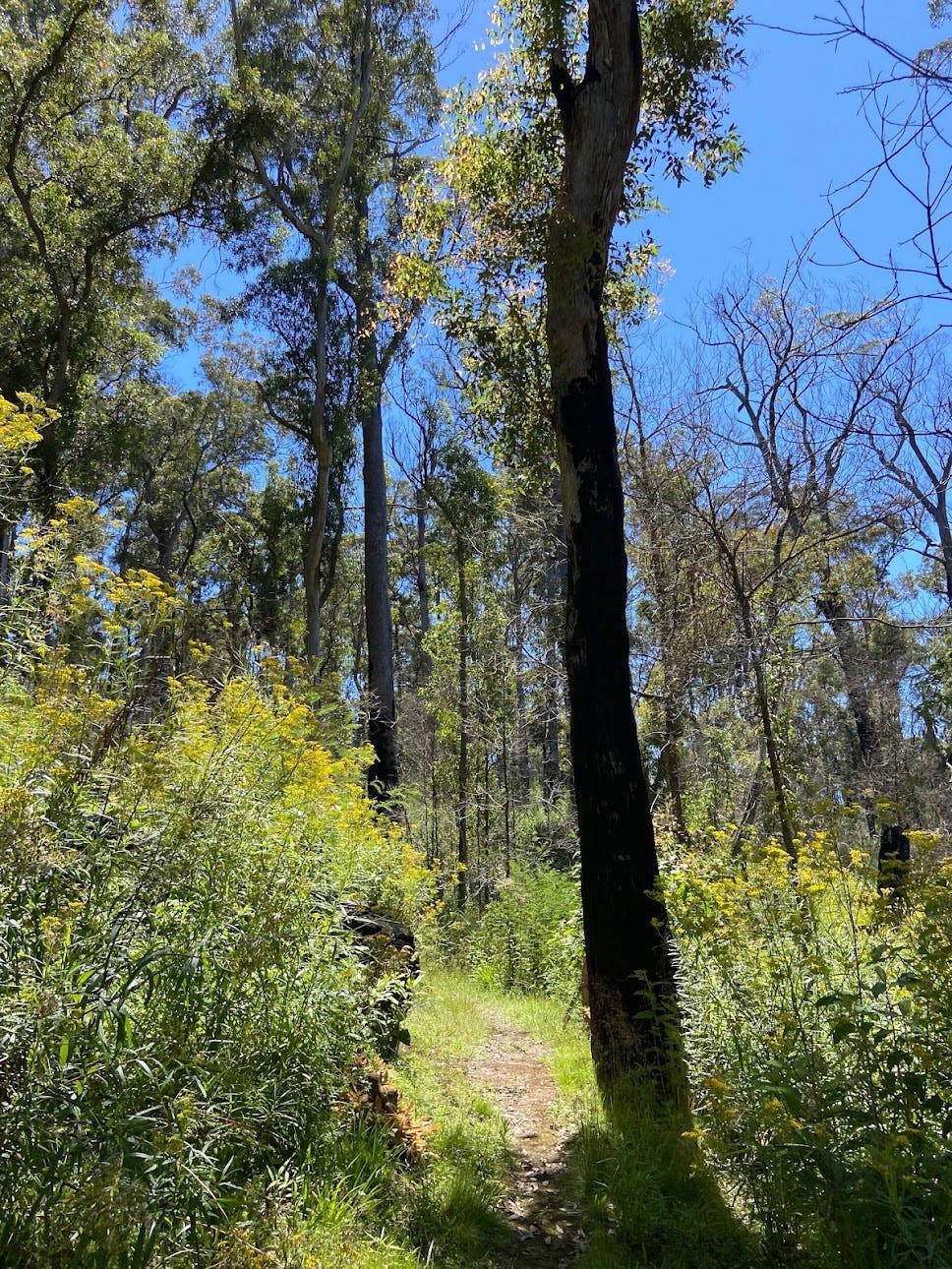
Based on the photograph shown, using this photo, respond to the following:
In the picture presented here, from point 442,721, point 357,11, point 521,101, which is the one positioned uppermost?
point 357,11

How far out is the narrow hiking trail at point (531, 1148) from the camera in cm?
305

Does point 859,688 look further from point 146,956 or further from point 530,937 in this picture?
point 146,956

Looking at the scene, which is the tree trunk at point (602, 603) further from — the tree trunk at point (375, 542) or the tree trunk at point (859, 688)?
the tree trunk at point (859, 688)

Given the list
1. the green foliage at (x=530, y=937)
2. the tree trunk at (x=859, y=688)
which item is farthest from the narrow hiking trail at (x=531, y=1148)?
the tree trunk at (x=859, y=688)

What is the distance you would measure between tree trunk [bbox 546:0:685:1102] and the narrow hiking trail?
0.53 meters

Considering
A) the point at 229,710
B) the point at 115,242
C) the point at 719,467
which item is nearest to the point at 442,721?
the point at 719,467

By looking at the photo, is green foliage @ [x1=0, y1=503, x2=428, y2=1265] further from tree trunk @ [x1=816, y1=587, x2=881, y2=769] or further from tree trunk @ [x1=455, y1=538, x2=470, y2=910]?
tree trunk @ [x1=816, y1=587, x2=881, y2=769]

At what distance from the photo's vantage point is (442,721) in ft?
55.1

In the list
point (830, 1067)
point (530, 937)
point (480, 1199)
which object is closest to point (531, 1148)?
point (480, 1199)

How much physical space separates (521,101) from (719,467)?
4238mm

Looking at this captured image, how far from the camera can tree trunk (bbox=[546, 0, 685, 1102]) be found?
408cm

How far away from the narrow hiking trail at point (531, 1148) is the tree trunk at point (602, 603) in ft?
1.72

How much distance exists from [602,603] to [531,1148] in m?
2.98

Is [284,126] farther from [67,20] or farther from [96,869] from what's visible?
[96,869]
